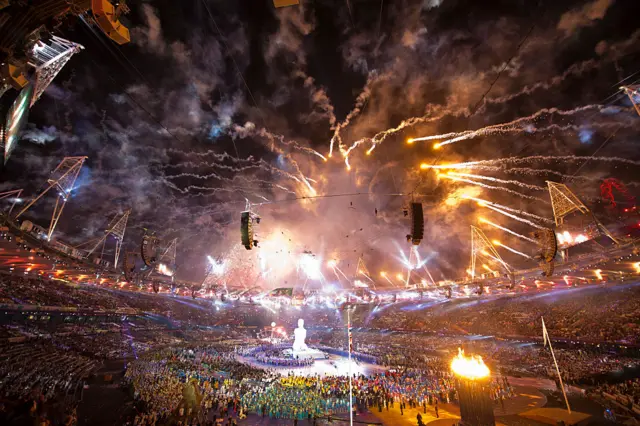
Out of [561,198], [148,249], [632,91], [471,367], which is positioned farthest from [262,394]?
[632,91]

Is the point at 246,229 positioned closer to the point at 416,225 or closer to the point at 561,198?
the point at 416,225

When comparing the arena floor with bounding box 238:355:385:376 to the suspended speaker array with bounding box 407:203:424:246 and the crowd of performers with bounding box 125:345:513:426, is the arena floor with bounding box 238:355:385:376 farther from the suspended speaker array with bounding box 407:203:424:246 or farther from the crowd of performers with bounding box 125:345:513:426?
the suspended speaker array with bounding box 407:203:424:246

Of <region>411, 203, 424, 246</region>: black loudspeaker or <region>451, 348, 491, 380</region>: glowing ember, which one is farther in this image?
<region>411, 203, 424, 246</region>: black loudspeaker

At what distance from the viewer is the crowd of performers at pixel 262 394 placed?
1438 centimetres

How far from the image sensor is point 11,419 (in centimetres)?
1172

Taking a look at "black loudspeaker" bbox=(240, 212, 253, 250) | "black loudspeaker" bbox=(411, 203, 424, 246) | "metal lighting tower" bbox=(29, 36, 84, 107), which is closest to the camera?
"metal lighting tower" bbox=(29, 36, 84, 107)

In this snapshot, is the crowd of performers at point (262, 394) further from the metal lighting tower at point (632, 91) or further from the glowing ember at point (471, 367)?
the metal lighting tower at point (632, 91)

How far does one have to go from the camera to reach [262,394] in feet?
59.8

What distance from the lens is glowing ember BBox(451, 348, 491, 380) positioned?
9664mm

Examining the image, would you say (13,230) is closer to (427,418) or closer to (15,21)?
(15,21)

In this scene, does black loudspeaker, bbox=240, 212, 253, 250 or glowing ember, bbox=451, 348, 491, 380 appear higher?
black loudspeaker, bbox=240, 212, 253, 250

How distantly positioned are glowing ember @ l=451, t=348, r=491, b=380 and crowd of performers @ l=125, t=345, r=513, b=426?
8.77 meters

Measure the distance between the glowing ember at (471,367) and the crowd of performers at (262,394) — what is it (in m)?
8.77

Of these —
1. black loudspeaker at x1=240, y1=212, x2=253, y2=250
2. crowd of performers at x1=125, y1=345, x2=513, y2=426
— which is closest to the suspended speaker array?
black loudspeaker at x1=240, y1=212, x2=253, y2=250
